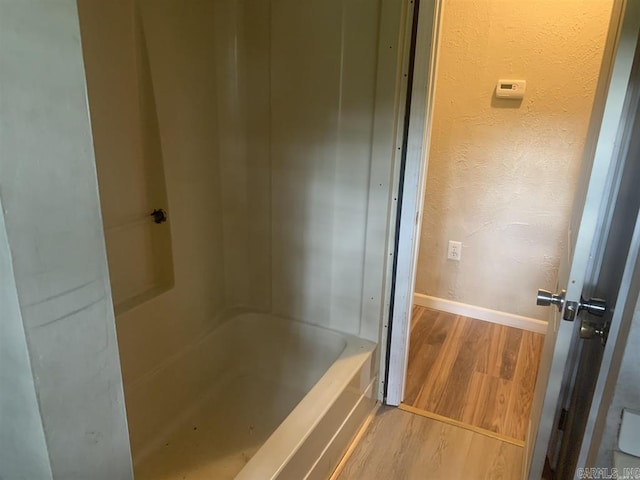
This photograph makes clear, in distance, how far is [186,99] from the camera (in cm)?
179

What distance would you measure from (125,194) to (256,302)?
83cm

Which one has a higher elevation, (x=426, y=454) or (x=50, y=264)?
(x=50, y=264)

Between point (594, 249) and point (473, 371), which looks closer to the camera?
point (594, 249)

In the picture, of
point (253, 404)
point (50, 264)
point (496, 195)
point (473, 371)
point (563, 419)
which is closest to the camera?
point (50, 264)

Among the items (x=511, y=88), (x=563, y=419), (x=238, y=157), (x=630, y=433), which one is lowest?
(x=563, y=419)

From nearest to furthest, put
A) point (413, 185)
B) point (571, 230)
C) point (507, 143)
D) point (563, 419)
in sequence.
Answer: point (571, 230) → point (563, 419) → point (413, 185) → point (507, 143)

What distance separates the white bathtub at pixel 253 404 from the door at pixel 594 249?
68cm

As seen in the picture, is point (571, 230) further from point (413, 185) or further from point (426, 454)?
point (426, 454)

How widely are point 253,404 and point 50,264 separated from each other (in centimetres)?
164

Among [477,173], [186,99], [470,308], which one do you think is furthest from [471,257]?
[186,99]

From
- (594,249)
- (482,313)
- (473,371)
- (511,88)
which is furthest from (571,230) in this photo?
(482,313)

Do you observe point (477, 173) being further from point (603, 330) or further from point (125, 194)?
point (125, 194)

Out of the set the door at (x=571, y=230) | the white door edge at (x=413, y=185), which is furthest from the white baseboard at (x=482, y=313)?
the door at (x=571, y=230)

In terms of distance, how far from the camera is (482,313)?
116 inches
